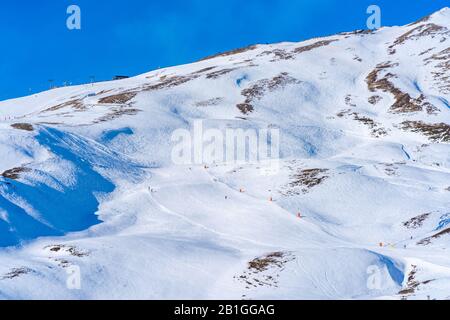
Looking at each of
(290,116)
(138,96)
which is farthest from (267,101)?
(138,96)

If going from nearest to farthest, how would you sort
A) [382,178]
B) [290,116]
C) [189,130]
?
1. [382,178]
2. [189,130]
3. [290,116]

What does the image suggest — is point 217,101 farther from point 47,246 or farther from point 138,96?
point 47,246

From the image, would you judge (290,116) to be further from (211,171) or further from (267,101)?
(211,171)

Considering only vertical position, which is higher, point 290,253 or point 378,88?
point 378,88
